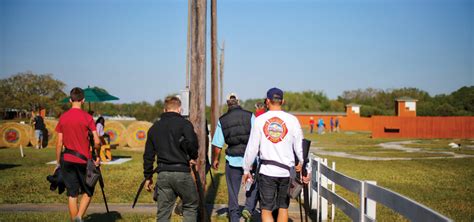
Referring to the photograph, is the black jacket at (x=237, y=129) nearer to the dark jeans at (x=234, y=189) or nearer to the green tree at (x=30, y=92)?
the dark jeans at (x=234, y=189)

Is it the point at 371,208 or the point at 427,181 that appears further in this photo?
the point at 427,181

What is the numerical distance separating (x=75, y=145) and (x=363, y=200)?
3.92 metres

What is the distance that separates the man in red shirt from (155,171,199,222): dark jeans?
1366 millimetres

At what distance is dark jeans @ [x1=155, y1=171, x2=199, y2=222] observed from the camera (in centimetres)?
680

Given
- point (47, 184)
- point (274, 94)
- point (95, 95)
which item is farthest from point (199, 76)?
point (95, 95)

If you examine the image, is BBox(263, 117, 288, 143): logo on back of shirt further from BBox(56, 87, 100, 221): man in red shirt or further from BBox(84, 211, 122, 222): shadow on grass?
BBox(84, 211, 122, 222): shadow on grass

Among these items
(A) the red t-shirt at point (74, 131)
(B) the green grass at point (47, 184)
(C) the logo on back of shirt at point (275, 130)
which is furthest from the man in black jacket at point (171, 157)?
(B) the green grass at point (47, 184)

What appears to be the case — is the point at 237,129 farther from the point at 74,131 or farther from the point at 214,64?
the point at 214,64

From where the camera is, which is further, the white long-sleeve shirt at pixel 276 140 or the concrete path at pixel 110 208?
the concrete path at pixel 110 208

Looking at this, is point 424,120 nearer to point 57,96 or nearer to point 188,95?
point 188,95

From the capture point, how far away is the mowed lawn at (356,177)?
11.1 meters

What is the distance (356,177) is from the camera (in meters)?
16.9

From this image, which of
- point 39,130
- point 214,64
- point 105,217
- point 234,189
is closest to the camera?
point 234,189

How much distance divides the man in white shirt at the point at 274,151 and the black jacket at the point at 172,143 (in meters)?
0.80
